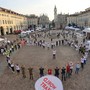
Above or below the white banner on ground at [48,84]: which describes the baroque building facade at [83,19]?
above

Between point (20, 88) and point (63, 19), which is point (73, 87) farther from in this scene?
point (63, 19)

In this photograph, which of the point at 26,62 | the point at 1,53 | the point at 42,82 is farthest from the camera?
the point at 1,53

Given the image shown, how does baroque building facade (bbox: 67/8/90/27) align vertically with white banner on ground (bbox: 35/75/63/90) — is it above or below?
above

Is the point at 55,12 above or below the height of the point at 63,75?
above

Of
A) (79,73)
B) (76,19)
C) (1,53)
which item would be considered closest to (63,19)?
(76,19)

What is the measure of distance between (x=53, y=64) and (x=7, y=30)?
52.3 m

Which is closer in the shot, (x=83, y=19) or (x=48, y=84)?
(x=48, y=84)

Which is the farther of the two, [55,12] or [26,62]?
[55,12]

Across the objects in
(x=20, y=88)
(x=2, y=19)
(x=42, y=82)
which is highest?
(x=2, y=19)

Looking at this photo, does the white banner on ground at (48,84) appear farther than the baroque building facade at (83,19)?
No

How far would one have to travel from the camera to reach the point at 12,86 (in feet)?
46.9

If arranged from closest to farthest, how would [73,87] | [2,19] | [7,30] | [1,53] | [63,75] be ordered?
[73,87], [63,75], [1,53], [2,19], [7,30]

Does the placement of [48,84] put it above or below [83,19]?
below

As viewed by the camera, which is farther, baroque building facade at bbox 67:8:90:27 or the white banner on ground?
baroque building facade at bbox 67:8:90:27
